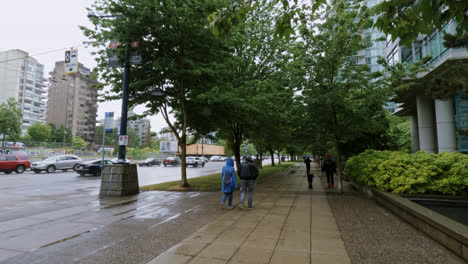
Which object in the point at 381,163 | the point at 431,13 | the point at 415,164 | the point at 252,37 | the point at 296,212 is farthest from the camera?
the point at 252,37

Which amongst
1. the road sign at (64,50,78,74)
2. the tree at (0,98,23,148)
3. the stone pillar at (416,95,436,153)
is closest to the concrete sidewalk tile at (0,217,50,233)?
the road sign at (64,50,78,74)

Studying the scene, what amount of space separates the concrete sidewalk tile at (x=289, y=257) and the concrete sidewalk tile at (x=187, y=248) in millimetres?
1320

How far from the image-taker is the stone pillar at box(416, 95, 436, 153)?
706 inches

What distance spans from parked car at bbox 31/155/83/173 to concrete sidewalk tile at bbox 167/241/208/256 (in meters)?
24.8

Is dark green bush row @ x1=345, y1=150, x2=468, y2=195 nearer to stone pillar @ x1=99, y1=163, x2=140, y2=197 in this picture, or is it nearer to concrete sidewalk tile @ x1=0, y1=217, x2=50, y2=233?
stone pillar @ x1=99, y1=163, x2=140, y2=197

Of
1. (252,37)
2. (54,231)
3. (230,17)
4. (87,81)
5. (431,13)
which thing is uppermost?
(87,81)

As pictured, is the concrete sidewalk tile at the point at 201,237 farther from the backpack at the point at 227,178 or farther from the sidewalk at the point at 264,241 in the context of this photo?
the backpack at the point at 227,178

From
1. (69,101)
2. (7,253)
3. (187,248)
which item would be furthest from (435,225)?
(69,101)

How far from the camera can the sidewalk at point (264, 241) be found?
4.21 meters

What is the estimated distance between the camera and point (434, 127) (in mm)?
18969

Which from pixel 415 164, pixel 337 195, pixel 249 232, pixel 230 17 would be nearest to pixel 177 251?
pixel 249 232

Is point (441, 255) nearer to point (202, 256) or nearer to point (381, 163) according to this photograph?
point (202, 256)

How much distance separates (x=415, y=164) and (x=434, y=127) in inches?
540

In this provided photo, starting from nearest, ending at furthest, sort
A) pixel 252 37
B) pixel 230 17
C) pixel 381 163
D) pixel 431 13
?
1. pixel 431 13
2. pixel 230 17
3. pixel 381 163
4. pixel 252 37
